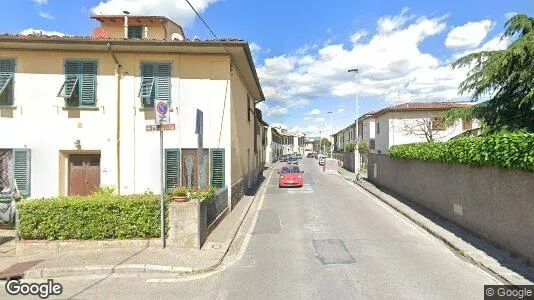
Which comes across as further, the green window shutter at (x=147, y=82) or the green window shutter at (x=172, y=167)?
the green window shutter at (x=172, y=167)

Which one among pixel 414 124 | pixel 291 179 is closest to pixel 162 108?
pixel 291 179

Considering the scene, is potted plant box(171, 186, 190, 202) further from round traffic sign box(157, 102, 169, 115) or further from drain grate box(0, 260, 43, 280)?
drain grate box(0, 260, 43, 280)

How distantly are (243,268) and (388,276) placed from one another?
2777mm

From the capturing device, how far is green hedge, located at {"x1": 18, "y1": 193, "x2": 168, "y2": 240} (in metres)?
8.22

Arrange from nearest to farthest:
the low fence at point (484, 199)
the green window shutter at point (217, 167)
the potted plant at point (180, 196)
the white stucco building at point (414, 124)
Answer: the low fence at point (484, 199) < the potted plant at point (180, 196) < the green window shutter at point (217, 167) < the white stucco building at point (414, 124)

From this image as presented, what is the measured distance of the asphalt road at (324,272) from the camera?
5996mm

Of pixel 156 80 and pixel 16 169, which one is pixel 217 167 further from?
pixel 16 169

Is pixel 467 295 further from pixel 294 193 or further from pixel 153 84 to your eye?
pixel 294 193

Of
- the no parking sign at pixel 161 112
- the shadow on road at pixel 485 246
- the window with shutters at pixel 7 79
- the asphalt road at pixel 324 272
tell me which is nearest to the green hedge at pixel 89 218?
the asphalt road at pixel 324 272

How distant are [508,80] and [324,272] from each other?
397 inches

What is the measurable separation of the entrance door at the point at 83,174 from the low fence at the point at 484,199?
12.2 metres

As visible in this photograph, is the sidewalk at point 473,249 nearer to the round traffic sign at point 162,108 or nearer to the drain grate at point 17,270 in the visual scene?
the round traffic sign at point 162,108

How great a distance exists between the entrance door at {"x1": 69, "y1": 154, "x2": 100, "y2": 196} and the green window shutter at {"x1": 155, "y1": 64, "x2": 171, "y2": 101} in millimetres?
3327

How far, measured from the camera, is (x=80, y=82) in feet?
42.1
